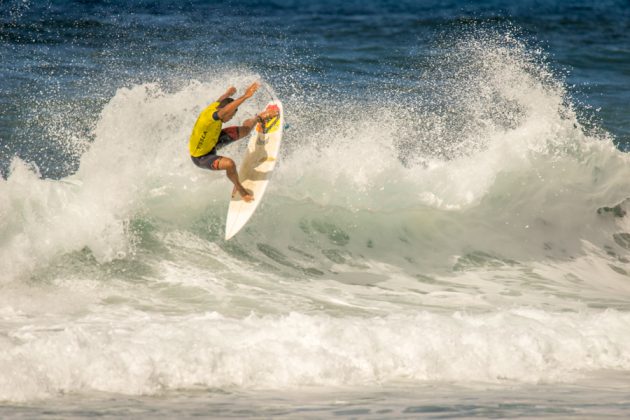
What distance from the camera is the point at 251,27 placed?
30578 millimetres

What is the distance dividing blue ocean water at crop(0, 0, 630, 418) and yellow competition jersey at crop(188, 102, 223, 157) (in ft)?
4.67

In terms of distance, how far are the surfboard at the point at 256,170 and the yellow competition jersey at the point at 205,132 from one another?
81 centimetres

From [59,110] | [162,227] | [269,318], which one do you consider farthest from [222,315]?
[59,110]

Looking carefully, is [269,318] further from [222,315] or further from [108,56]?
[108,56]

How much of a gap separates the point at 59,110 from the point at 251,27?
13296 millimetres

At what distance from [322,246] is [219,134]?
93.3 inches

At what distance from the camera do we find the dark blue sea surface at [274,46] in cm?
1947

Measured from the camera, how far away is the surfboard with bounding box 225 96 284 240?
1189 cm

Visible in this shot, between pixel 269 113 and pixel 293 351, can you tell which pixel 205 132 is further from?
pixel 293 351

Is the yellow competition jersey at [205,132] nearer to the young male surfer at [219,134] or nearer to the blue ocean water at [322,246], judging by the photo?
the young male surfer at [219,134]

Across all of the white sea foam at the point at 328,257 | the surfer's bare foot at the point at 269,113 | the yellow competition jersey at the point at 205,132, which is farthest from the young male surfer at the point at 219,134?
the white sea foam at the point at 328,257

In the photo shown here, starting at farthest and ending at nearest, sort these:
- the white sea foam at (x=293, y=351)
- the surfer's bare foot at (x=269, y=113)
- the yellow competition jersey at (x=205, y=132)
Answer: the surfer's bare foot at (x=269, y=113) < the yellow competition jersey at (x=205, y=132) < the white sea foam at (x=293, y=351)

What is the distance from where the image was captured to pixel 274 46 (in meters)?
26.7

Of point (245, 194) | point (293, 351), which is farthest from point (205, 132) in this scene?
point (293, 351)
